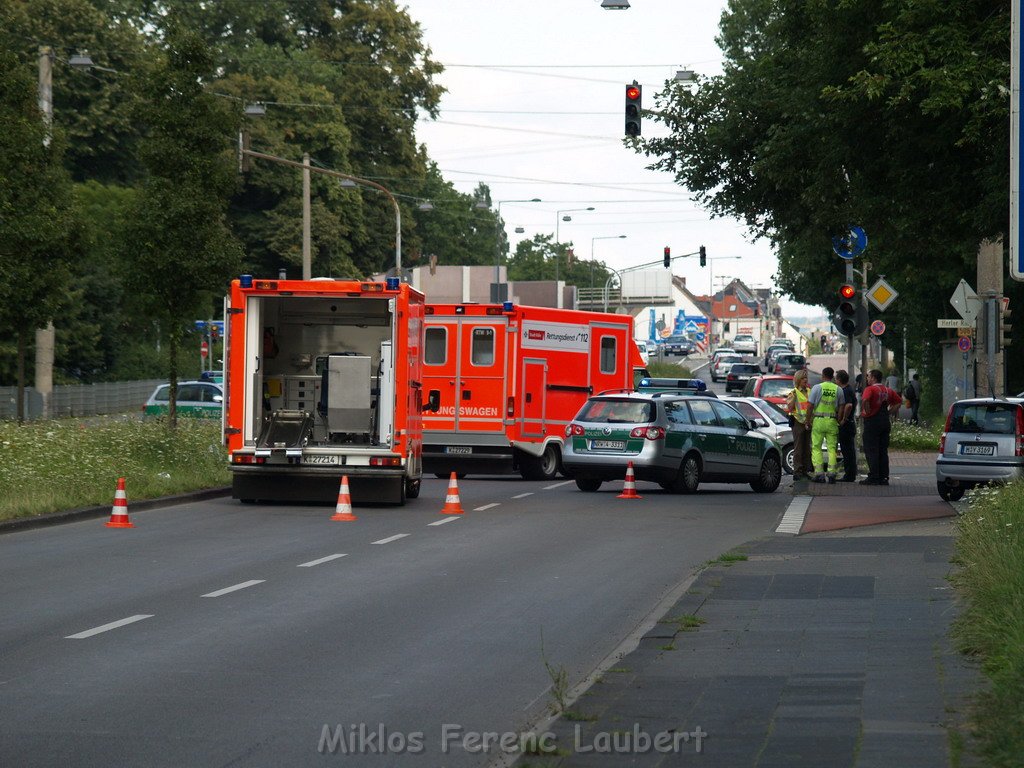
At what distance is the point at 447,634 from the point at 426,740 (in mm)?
3176

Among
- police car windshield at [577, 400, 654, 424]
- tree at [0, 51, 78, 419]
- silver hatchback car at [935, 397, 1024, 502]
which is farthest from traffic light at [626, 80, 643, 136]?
tree at [0, 51, 78, 419]

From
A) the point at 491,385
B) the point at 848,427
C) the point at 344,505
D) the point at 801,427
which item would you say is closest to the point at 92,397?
the point at 491,385

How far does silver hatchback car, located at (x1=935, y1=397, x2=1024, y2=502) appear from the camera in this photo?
2212 centimetres

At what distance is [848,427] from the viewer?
25.0 metres

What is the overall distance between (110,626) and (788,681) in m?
4.76

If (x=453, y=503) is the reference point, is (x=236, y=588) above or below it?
below

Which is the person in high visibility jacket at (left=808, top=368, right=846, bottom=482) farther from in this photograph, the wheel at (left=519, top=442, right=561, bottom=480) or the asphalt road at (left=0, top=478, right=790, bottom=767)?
the wheel at (left=519, top=442, right=561, bottom=480)

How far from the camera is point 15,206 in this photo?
2725 cm

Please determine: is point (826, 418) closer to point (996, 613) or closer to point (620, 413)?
Result: point (620, 413)

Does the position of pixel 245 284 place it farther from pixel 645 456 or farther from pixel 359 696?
pixel 359 696

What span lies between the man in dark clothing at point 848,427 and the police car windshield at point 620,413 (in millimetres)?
3019

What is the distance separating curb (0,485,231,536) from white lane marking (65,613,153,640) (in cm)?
671

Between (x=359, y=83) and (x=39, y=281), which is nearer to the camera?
(x=39, y=281)

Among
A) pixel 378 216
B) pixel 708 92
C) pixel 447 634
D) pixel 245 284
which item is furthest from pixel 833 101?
pixel 378 216
